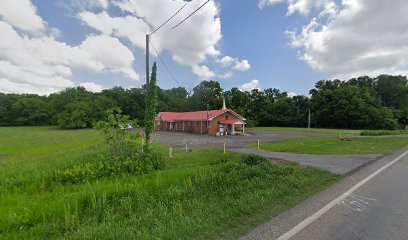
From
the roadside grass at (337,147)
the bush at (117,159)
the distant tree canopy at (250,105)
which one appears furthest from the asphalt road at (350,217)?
the distant tree canopy at (250,105)

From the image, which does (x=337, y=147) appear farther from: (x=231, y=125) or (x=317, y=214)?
(x=231, y=125)

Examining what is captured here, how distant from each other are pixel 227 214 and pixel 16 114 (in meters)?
101

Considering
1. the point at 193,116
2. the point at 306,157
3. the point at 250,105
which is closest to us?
the point at 306,157

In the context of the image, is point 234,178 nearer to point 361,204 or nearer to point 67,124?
point 361,204

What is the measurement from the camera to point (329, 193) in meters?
5.84

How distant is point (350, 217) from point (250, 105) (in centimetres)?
8049

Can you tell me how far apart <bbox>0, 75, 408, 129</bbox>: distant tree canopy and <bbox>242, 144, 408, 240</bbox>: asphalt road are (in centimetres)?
6386

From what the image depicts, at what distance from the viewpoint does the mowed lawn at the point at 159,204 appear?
12.8ft

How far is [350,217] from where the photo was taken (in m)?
4.40

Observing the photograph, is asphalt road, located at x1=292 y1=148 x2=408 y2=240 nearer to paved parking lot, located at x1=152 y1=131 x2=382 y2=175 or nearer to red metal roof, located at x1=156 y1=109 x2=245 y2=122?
paved parking lot, located at x1=152 y1=131 x2=382 y2=175

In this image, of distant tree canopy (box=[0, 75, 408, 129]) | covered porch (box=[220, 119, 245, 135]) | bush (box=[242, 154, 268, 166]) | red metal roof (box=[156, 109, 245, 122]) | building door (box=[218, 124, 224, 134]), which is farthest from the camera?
distant tree canopy (box=[0, 75, 408, 129])

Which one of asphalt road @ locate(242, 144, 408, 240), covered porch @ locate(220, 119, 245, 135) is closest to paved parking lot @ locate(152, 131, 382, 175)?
asphalt road @ locate(242, 144, 408, 240)

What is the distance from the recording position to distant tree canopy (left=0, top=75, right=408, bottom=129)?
65.8 m

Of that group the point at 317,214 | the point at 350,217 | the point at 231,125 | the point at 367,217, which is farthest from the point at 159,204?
the point at 231,125
